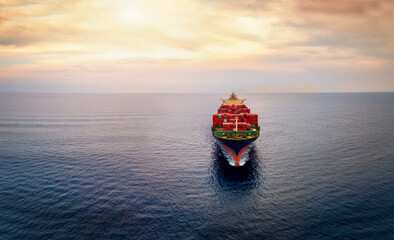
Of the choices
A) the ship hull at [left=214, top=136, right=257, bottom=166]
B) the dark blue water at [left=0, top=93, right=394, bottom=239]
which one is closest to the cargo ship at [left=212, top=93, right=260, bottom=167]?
the ship hull at [left=214, top=136, right=257, bottom=166]

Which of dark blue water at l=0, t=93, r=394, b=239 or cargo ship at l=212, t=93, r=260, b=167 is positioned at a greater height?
cargo ship at l=212, t=93, r=260, b=167

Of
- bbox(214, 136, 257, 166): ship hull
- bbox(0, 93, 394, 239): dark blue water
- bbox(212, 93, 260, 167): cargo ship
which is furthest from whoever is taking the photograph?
bbox(212, 93, 260, 167): cargo ship

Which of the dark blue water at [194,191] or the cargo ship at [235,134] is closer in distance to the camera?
the dark blue water at [194,191]

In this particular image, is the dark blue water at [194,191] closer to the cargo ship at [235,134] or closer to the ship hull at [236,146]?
the ship hull at [236,146]

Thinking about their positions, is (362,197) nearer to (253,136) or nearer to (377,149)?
(253,136)

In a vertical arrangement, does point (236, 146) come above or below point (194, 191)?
above

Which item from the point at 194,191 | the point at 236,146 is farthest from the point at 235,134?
the point at 194,191

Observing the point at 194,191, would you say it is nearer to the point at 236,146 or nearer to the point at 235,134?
the point at 236,146

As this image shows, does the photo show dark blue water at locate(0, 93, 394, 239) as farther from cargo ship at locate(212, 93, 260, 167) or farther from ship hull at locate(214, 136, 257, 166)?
cargo ship at locate(212, 93, 260, 167)

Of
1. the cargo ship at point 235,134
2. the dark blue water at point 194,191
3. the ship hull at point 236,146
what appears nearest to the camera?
the dark blue water at point 194,191

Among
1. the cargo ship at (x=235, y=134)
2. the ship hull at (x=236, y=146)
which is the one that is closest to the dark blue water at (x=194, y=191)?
the ship hull at (x=236, y=146)

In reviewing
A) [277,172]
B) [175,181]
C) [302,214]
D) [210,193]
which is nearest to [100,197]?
[175,181]
